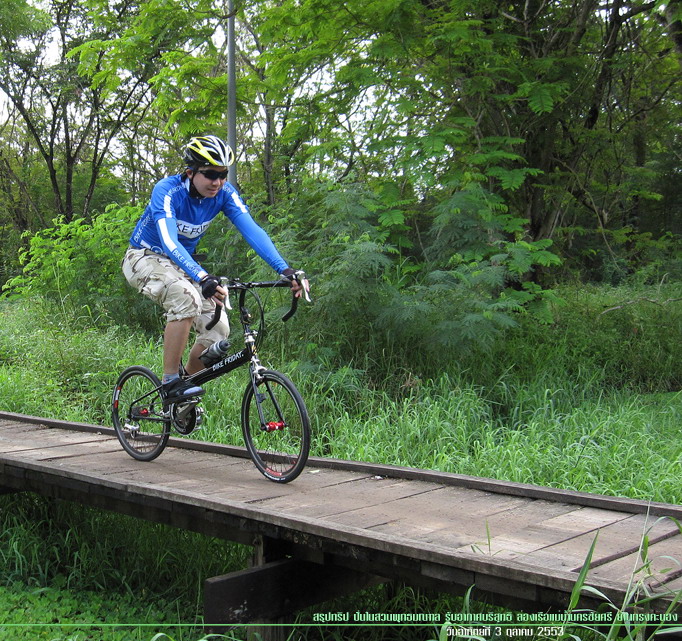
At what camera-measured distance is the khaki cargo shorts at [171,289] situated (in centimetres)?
518

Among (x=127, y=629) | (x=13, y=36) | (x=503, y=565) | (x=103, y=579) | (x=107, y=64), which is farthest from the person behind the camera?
(x=13, y=36)

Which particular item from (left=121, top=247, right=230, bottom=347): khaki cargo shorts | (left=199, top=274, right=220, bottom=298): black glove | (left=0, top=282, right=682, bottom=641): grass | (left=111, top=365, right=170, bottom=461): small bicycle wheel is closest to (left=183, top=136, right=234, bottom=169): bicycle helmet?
(left=121, top=247, right=230, bottom=347): khaki cargo shorts

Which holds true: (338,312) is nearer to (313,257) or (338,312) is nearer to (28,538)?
(313,257)

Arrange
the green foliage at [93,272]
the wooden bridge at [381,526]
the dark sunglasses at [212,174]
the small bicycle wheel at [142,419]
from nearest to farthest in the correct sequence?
the wooden bridge at [381,526]
the dark sunglasses at [212,174]
the small bicycle wheel at [142,419]
the green foliage at [93,272]

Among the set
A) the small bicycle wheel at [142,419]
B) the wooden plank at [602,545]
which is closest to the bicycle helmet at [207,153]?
the small bicycle wheel at [142,419]

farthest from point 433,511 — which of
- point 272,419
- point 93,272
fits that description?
point 93,272

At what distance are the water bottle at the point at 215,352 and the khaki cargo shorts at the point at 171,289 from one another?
0.15 m

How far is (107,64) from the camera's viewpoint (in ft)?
33.3

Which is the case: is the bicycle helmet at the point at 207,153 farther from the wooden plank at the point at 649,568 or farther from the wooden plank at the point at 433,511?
the wooden plank at the point at 649,568

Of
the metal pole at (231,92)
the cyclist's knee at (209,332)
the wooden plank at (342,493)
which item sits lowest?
the wooden plank at (342,493)

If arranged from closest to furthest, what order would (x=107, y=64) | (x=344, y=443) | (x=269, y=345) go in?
(x=344, y=443), (x=269, y=345), (x=107, y=64)

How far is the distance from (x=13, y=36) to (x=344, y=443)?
21.1 metres

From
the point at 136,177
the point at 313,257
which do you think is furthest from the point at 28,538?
the point at 136,177

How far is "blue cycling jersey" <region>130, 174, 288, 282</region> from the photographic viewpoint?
16.1ft
